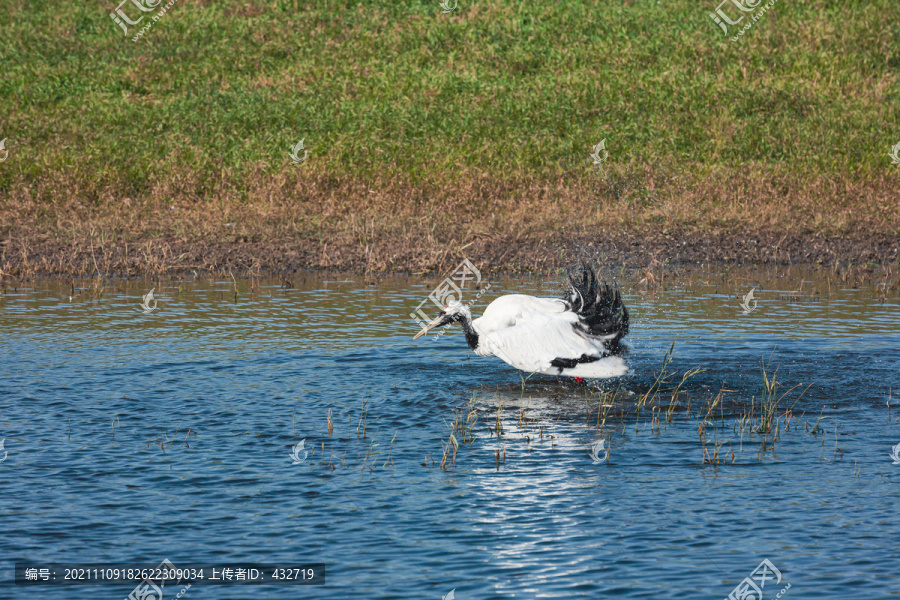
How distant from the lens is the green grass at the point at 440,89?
26766 mm

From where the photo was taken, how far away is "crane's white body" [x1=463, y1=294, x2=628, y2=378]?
10.2 metres

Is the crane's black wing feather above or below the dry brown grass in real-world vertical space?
below

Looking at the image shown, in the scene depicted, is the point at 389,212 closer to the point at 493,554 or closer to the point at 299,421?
the point at 299,421

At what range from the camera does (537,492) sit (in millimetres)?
7406

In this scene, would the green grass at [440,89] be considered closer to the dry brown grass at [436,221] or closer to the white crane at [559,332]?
the dry brown grass at [436,221]

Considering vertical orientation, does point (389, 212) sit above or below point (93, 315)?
above

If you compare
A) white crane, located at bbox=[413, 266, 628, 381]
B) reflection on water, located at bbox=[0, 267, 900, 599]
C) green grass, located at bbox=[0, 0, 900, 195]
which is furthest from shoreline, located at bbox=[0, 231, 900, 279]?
white crane, located at bbox=[413, 266, 628, 381]

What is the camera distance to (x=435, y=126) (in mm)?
28734

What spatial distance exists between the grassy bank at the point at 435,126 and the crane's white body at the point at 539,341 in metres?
8.41

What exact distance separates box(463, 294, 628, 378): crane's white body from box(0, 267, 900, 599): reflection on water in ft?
0.99

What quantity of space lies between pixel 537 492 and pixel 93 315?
926 centimetres

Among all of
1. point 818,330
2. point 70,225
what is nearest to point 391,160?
point 70,225

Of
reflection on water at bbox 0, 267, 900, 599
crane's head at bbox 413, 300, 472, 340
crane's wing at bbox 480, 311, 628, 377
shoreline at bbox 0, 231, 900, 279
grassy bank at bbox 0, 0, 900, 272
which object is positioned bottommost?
reflection on water at bbox 0, 267, 900, 599

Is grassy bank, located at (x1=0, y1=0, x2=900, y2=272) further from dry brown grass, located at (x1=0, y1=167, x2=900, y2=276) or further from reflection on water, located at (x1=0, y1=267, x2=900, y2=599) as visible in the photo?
reflection on water, located at (x1=0, y1=267, x2=900, y2=599)
